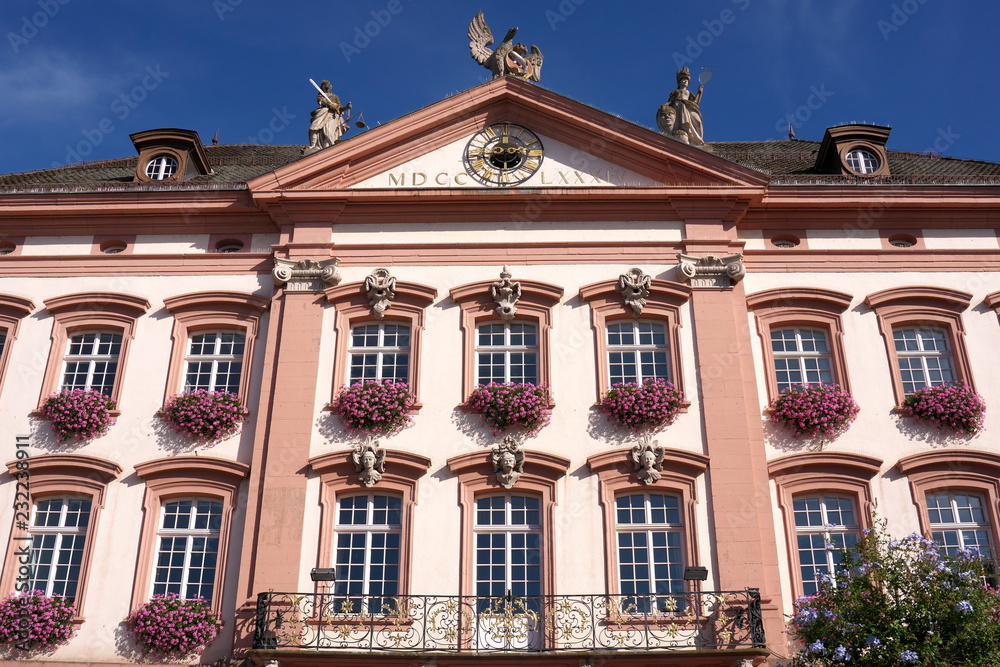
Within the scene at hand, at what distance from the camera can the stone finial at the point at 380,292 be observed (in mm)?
18812

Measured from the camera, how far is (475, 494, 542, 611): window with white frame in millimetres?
16531

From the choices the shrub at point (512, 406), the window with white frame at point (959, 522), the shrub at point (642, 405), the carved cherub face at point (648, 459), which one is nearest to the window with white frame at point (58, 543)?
the shrub at point (512, 406)

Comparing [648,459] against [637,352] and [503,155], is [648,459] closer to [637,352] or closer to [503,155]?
[637,352]

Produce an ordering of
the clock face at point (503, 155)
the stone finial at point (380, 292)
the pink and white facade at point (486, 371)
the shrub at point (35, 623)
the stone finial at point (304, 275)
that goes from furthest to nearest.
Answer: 1. the clock face at point (503, 155)
2. the stone finial at point (304, 275)
3. the stone finial at point (380, 292)
4. the pink and white facade at point (486, 371)
5. the shrub at point (35, 623)

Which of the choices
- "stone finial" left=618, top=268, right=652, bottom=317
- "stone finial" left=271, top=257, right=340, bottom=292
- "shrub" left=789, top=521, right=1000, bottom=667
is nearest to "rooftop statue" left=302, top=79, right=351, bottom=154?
"stone finial" left=271, top=257, right=340, bottom=292

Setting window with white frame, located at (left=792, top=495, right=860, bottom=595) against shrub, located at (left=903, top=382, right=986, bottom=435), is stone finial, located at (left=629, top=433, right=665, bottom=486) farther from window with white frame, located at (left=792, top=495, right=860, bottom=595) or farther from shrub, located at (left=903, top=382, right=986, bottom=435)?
shrub, located at (left=903, top=382, right=986, bottom=435)

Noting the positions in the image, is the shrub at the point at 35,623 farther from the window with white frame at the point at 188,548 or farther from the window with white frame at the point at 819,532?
the window with white frame at the point at 819,532

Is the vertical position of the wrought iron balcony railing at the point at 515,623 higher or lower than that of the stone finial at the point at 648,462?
lower

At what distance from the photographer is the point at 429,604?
16172 millimetres

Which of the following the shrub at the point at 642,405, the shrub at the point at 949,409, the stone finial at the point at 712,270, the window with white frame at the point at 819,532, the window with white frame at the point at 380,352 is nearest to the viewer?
the window with white frame at the point at 819,532

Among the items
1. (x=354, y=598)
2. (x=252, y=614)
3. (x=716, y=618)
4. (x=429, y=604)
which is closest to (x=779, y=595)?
(x=716, y=618)

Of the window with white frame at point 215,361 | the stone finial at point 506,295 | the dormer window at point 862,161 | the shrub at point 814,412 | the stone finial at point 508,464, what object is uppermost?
the dormer window at point 862,161

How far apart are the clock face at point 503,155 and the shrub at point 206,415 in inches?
244

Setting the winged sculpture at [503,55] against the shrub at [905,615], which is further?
the winged sculpture at [503,55]
